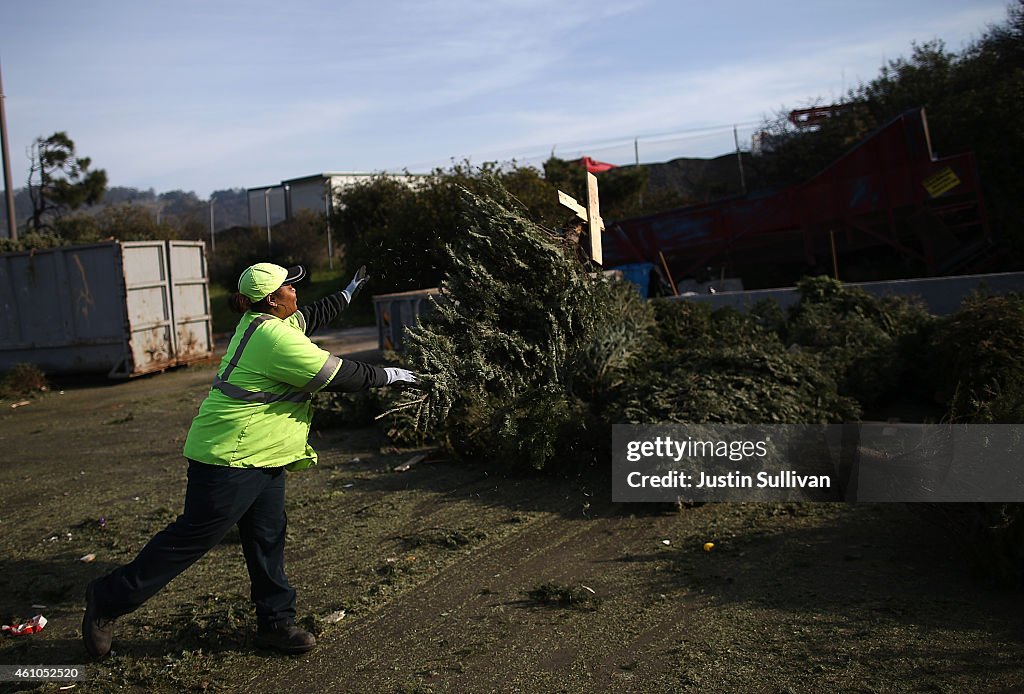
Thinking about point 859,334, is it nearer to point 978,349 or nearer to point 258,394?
point 978,349

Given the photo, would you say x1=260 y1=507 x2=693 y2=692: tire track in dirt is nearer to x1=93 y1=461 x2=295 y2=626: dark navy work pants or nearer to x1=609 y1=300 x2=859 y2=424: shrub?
x1=93 y1=461 x2=295 y2=626: dark navy work pants

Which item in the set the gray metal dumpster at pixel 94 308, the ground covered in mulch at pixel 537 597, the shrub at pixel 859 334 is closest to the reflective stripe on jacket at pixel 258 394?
the ground covered in mulch at pixel 537 597

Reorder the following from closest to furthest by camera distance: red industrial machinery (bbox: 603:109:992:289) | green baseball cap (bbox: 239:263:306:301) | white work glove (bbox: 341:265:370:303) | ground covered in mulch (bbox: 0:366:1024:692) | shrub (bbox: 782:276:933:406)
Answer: ground covered in mulch (bbox: 0:366:1024:692) < green baseball cap (bbox: 239:263:306:301) < white work glove (bbox: 341:265:370:303) < shrub (bbox: 782:276:933:406) < red industrial machinery (bbox: 603:109:992:289)

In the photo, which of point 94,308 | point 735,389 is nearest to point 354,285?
point 735,389

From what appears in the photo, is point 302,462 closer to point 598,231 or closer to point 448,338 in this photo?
point 448,338

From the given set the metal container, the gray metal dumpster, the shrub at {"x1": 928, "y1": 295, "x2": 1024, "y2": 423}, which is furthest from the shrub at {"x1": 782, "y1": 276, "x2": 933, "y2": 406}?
the gray metal dumpster

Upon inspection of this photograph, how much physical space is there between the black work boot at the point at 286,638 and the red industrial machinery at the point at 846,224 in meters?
12.1

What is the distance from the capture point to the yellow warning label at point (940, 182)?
14.5 m

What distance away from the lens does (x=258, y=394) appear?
13.5 ft

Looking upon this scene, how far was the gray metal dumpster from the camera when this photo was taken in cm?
1439

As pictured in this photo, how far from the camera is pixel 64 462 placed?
8836mm

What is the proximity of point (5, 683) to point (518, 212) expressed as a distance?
401 cm

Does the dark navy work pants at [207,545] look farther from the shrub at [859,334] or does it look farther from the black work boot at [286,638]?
the shrub at [859,334]

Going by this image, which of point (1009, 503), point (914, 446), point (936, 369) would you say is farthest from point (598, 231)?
point (936, 369)
